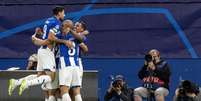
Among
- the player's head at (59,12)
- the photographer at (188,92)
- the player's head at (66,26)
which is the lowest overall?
the photographer at (188,92)

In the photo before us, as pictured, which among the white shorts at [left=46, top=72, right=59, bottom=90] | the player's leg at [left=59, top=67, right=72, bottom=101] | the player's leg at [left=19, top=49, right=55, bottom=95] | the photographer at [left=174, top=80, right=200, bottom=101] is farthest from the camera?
the photographer at [left=174, top=80, right=200, bottom=101]

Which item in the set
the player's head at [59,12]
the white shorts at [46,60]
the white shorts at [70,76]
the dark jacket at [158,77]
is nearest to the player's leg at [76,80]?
the white shorts at [70,76]

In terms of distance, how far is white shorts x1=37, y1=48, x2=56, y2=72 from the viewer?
11.0 meters

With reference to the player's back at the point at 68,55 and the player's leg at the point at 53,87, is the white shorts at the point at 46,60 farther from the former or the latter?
the player's back at the point at 68,55

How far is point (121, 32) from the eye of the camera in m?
14.5

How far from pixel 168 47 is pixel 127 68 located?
1139mm

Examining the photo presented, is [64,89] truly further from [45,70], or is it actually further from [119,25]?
[119,25]

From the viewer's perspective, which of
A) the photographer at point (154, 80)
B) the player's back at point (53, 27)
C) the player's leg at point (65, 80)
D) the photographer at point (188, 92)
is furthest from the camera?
the photographer at point (154, 80)

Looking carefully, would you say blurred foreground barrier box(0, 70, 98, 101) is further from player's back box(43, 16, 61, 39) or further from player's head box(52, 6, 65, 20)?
player's head box(52, 6, 65, 20)

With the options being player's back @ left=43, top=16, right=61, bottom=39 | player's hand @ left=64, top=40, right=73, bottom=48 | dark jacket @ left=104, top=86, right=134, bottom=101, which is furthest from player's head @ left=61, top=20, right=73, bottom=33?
dark jacket @ left=104, top=86, right=134, bottom=101

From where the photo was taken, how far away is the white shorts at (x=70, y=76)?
34.9 ft

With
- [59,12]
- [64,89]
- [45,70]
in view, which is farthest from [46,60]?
[59,12]

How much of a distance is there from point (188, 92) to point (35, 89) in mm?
3322

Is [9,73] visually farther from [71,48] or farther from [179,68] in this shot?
[179,68]
